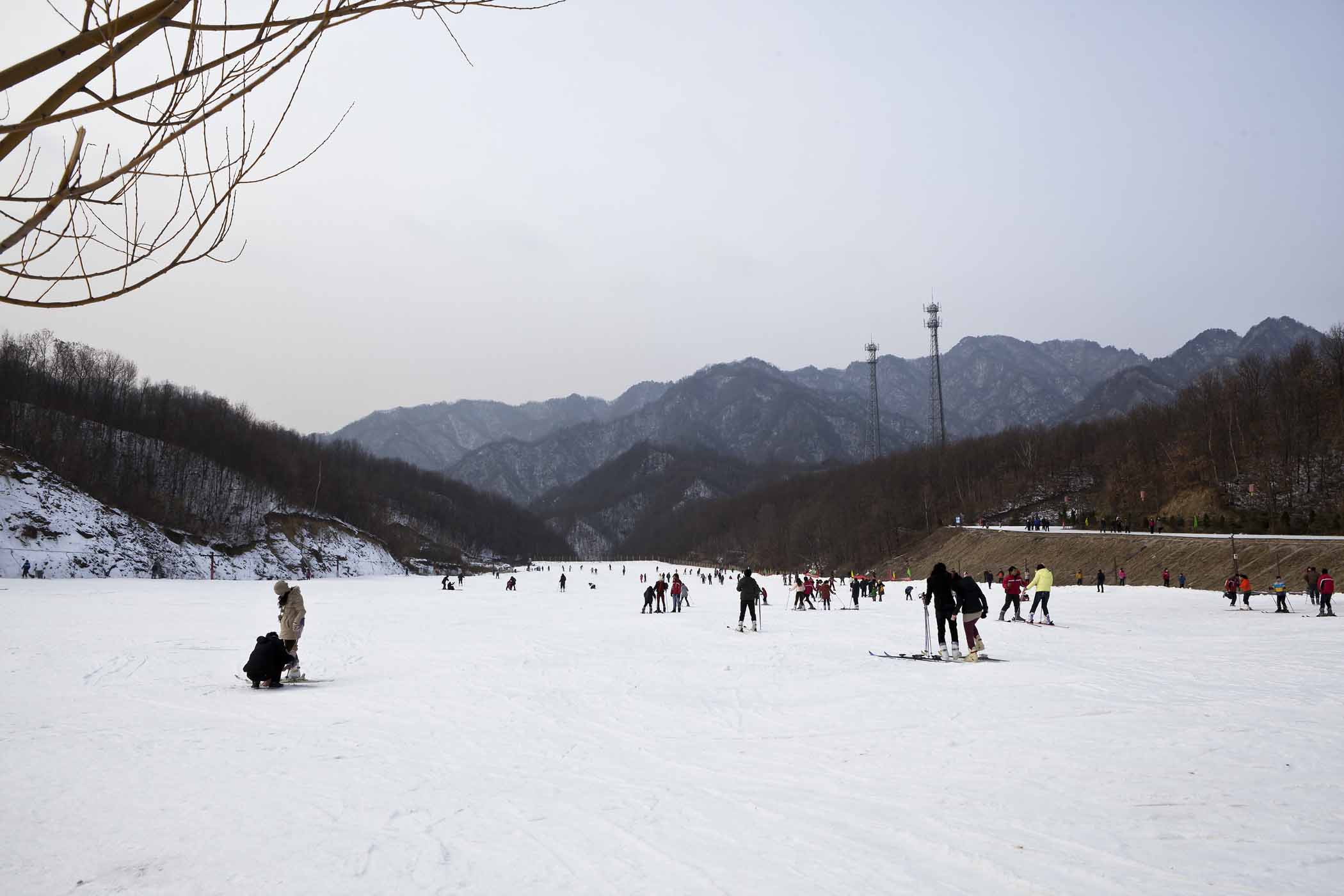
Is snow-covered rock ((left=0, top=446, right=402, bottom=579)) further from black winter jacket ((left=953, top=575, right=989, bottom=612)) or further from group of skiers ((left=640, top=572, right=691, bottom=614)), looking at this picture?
black winter jacket ((left=953, top=575, right=989, bottom=612))

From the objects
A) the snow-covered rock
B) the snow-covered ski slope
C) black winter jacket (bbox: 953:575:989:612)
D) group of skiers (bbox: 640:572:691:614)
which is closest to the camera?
the snow-covered ski slope

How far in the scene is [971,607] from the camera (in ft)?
45.4

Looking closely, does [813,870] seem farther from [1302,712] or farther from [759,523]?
[759,523]

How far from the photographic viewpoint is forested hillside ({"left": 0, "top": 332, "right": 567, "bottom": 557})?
8219 cm

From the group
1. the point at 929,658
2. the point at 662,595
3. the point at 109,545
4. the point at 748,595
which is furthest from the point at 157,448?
the point at 929,658

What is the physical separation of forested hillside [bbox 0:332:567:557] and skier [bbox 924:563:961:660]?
85283 millimetres

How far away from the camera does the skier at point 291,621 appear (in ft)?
40.2

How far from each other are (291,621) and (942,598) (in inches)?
444

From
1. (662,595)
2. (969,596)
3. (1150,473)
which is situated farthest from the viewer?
(1150,473)

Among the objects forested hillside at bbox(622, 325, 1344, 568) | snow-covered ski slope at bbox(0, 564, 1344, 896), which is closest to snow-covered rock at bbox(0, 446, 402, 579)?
snow-covered ski slope at bbox(0, 564, 1344, 896)

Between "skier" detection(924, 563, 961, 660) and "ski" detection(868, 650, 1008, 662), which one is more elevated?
"skier" detection(924, 563, 961, 660)

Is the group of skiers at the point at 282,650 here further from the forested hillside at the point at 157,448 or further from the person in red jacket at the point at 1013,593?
the forested hillside at the point at 157,448

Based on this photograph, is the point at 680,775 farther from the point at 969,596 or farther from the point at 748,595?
the point at 748,595

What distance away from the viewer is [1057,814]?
5578 mm
